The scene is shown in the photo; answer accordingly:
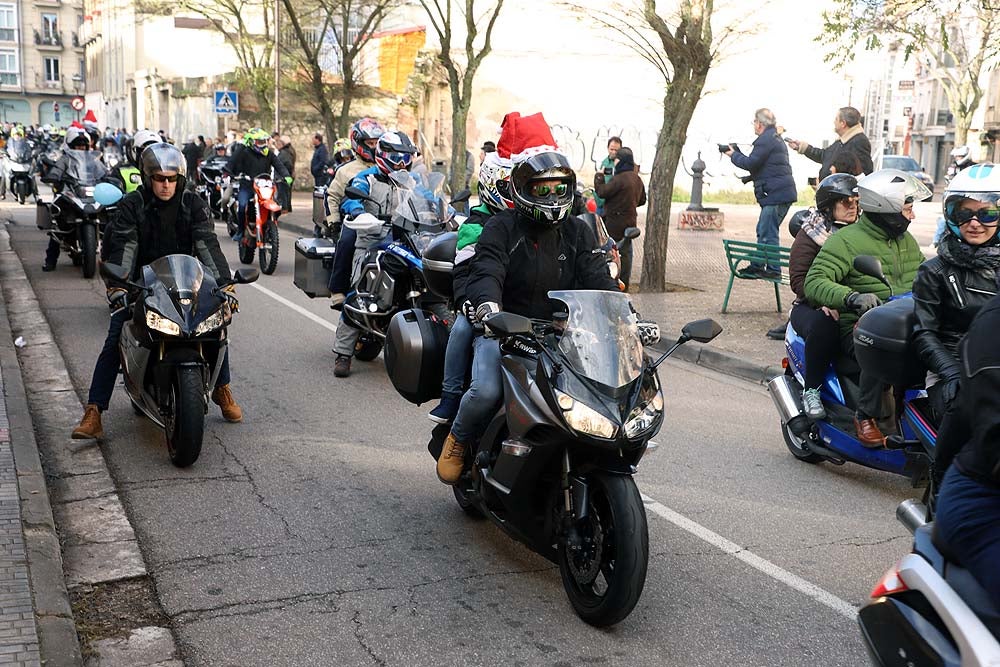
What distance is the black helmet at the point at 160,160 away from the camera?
6.52m

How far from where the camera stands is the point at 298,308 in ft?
40.5

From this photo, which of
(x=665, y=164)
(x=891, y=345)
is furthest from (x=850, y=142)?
(x=891, y=345)

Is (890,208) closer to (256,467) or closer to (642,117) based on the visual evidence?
(256,467)

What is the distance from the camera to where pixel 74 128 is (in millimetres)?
15141

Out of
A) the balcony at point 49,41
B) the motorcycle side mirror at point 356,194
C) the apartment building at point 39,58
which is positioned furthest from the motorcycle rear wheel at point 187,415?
the balcony at point 49,41

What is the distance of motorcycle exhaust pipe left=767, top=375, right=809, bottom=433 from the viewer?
658cm

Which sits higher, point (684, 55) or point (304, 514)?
point (684, 55)

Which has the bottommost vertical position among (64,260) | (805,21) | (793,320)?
(64,260)

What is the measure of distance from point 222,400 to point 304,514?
1.94 m

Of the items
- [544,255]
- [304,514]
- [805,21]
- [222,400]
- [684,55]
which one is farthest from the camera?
[805,21]

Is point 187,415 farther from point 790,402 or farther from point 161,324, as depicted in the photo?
point 790,402

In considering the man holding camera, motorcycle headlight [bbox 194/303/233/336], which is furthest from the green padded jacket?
the man holding camera

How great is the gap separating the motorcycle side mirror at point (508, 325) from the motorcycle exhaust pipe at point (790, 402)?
9.70 feet

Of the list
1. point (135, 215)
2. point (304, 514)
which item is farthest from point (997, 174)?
point (135, 215)
